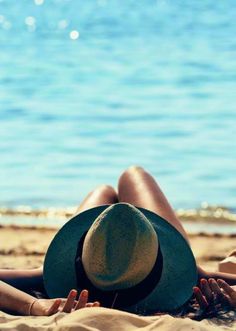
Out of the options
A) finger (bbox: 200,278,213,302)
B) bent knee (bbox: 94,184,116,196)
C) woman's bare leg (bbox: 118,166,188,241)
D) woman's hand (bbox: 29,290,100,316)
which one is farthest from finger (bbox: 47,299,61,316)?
bent knee (bbox: 94,184,116,196)

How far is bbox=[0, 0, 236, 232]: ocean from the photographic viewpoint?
8.09 meters

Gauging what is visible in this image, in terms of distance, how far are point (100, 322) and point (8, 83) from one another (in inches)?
415

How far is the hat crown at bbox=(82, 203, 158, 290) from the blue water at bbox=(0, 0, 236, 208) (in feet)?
12.8

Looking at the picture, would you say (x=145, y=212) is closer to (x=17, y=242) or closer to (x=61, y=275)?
(x=61, y=275)

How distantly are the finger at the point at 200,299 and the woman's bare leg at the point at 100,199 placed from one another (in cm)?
108

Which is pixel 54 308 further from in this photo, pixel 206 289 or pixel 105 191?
pixel 105 191

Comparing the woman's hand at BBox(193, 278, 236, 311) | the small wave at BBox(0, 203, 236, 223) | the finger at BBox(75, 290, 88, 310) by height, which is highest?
the finger at BBox(75, 290, 88, 310)

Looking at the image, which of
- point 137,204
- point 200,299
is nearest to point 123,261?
point 200,299

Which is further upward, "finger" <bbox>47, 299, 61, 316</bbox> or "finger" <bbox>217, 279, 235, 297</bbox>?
"finger" <bbox>47, 299, 61, 316</bbox>

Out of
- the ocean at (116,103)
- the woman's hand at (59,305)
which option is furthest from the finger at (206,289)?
the ocean at (116,103)

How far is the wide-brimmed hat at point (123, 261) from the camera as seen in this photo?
3.51 m

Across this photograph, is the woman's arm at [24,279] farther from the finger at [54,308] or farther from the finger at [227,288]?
the finger at [227,288]

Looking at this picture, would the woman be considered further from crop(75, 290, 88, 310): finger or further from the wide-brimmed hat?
crop(75, 290, 88, 310): finger

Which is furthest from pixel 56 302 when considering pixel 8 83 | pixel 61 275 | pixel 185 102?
pixel 8 83
